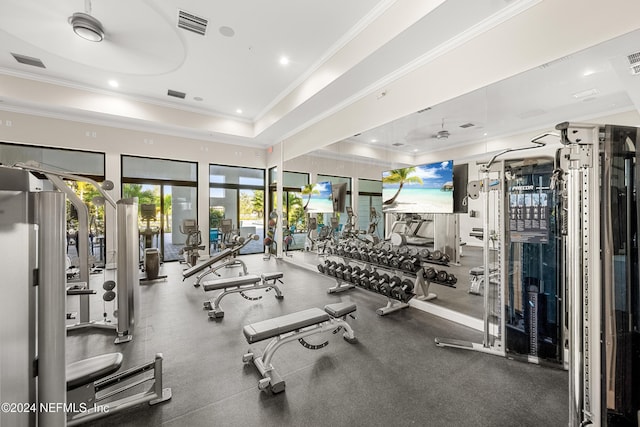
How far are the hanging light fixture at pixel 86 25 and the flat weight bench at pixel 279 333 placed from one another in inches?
157

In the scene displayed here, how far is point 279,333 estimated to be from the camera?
2.12 m

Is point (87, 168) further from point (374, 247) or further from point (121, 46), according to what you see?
point (374, 247)

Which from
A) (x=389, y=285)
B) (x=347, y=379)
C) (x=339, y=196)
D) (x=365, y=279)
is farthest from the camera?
(x=339, y=196)

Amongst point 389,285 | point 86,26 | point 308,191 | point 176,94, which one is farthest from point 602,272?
point 176,94

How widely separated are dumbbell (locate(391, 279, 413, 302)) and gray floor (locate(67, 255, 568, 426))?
11.2 inches

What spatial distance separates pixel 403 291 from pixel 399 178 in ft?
5.44

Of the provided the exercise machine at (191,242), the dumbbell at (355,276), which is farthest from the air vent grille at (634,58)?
the exercise machine at (191,242)

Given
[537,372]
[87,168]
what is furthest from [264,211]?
[537,372]

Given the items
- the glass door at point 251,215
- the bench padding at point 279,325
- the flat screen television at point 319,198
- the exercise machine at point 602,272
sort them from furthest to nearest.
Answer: the glass door at point 251,215, the flat screen television at point 319,198, the bench padding at point 279,325, the exercise machine at point 602,272

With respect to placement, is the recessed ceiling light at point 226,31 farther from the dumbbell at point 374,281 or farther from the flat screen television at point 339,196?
the dumbbell at point 374,281

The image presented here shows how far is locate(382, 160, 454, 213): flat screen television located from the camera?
329 cm

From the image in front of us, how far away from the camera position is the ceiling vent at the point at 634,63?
6.30 ft

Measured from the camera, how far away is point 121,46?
3680 millimetres

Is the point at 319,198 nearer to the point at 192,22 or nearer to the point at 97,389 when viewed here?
the point at 192,22
